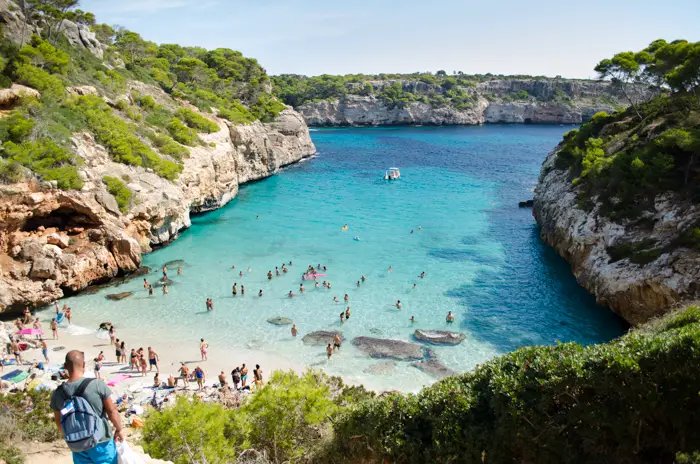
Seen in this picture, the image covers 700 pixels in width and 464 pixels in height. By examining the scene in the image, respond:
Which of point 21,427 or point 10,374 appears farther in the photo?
point 10,374

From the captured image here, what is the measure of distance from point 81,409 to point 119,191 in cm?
2737

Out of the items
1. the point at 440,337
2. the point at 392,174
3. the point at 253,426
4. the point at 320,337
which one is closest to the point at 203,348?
the point at 320,337

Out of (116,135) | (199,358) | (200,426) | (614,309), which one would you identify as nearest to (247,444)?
(200,426)

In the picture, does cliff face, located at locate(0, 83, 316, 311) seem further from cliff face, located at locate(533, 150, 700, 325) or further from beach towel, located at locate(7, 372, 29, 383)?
cliff face, located at locate(533, 150, 700, 325)

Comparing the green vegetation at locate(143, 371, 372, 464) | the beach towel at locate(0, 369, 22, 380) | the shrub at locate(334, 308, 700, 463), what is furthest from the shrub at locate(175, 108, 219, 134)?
the shrub at locate(334, 308, 700, 463)

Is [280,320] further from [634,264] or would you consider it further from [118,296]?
[634,264]

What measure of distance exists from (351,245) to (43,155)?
21.2 metres

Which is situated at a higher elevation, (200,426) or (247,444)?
(200,426)

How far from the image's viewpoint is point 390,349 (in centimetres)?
2120

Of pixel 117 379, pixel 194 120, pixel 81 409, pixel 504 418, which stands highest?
pixel 194 120

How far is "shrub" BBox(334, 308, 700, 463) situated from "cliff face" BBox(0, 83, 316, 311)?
A: 2166 centimetres

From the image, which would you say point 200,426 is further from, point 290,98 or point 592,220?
point 290,98

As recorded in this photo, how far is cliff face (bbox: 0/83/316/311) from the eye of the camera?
23.4 m

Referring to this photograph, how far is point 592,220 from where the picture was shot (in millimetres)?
26344
